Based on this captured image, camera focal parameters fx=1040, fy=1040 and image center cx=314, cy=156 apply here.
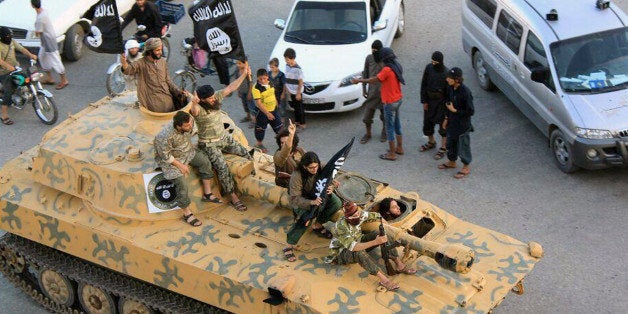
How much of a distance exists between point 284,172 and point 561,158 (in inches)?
198

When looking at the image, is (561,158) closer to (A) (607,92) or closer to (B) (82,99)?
(A) (607,92)

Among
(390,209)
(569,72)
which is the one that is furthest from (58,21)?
(390,209)

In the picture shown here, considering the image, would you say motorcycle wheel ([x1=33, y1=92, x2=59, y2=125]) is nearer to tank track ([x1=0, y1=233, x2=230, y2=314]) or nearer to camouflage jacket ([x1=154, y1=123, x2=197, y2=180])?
tank track ([x1=0, y1=233, x2=230, y2=314])

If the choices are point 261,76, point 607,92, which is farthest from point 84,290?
point 607,92

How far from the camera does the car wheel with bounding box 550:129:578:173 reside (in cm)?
1494

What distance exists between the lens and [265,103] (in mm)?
15523

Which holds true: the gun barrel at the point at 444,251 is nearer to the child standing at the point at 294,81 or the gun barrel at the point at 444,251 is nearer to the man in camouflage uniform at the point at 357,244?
the man in camouflage uniform at the point at 357,244

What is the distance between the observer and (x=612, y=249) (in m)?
13.5

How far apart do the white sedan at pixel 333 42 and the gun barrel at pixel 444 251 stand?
19.8 feet

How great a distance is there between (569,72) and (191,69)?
6.58 m

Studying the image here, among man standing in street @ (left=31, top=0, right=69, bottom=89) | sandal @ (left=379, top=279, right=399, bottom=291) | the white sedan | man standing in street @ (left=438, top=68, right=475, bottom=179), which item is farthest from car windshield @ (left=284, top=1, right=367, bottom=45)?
sandal @ (left=379, top=279, right=399, bottom=291)

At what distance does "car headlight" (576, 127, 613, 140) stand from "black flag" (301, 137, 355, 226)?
4.67 m

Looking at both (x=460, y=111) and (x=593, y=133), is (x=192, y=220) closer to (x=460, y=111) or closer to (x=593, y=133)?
(x=460, y=111)

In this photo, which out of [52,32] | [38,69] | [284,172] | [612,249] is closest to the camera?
[284,172]
